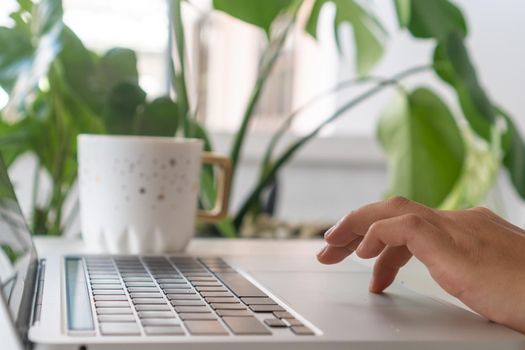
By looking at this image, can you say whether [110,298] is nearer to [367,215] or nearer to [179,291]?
[179,291]

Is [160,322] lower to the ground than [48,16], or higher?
lower

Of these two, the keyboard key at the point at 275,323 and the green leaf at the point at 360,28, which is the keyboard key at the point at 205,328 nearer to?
the keyboard key at the point at 275,323

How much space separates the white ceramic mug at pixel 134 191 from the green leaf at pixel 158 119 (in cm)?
9

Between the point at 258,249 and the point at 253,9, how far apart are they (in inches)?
9.7

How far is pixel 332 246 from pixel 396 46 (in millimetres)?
1622

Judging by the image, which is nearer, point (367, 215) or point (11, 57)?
point (367, 215)

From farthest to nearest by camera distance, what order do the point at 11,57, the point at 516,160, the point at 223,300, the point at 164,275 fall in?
1. the point at 516,160
2. the point at 11,57
3. the point at 164,275
4. the point at 223,300

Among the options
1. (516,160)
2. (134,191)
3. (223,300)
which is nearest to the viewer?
(223,300)

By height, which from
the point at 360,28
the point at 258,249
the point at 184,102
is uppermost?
the point at 360,28

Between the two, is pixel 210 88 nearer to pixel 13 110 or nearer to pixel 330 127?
pixel 330 127

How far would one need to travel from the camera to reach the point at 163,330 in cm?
40

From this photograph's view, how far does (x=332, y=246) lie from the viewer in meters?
0.59

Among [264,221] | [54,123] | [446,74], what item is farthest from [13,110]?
[446,74]

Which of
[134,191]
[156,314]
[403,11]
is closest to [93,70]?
[134,191]
